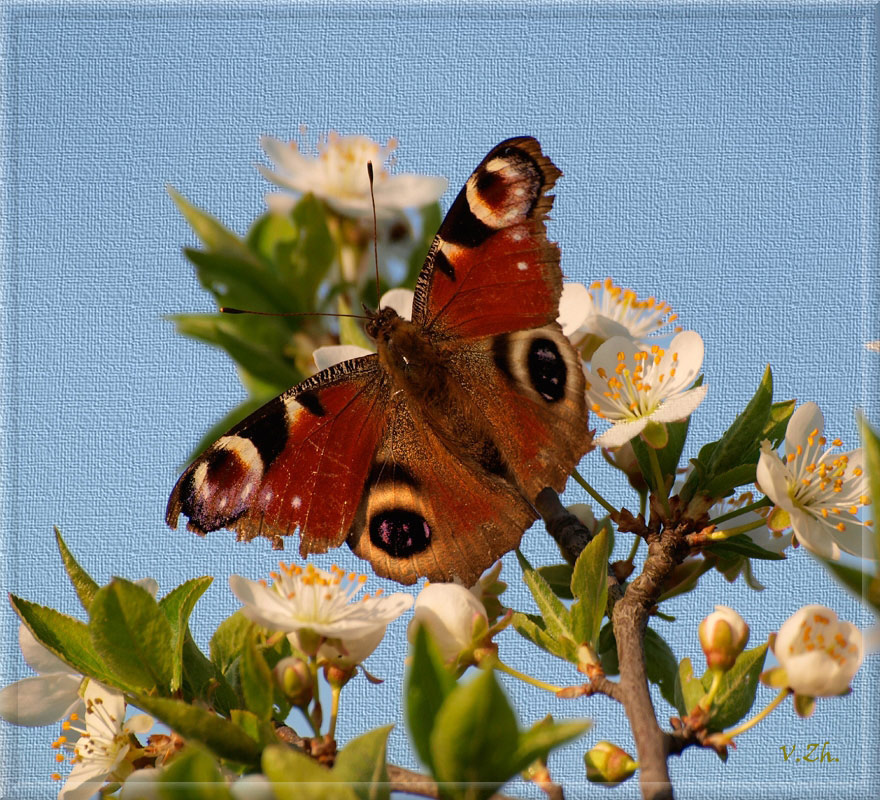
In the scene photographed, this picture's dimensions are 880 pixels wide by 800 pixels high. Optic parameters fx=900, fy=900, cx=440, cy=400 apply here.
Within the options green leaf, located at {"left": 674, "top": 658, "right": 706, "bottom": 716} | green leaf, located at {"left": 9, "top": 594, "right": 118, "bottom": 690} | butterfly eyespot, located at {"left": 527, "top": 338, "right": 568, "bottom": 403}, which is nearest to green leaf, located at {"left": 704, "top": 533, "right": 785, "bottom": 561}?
green leaf, located at {"left": 674, "top": 658, "right": 706, "bottom": 716}

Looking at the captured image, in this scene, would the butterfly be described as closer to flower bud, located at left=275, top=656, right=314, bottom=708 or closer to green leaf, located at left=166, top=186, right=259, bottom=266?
flower bud, located at left=275, top=656, right=314, bottom=708

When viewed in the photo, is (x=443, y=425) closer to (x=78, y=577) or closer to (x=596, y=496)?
(x=596, y=496)

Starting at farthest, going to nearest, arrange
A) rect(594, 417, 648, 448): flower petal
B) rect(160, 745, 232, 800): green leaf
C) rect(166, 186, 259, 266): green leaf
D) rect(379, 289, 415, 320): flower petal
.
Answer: rect(166, 186, 259, 266): green leaf
rect(379, 289, 415, 320): flower petal
rect(594, 417, 648, 448): flower petal
rect(160, 745, 232, 800): green leaf

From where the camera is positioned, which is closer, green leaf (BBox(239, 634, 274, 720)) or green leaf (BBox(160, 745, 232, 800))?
green leaf (BBox(160, 745, 232, 800))

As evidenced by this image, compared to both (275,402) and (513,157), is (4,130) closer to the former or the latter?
(275,402)

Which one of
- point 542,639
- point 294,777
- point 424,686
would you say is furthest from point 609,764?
point 294,777

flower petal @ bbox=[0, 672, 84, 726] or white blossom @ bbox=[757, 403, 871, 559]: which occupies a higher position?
white blossom @ bbox=[757, 403, 871, 559]

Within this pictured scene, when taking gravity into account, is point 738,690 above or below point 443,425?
below
